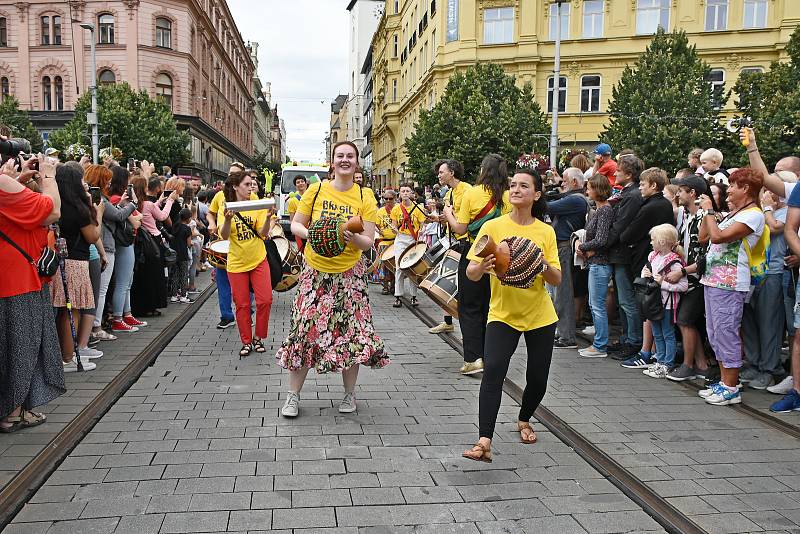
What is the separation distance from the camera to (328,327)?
17.3ft

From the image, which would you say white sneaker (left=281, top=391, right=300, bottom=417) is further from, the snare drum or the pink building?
the pink building

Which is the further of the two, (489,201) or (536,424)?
(489,201)

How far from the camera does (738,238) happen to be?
596cm

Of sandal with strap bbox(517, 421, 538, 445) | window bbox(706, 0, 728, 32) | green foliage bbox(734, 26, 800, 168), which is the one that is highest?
window bbox(706, 0, 728, 32)

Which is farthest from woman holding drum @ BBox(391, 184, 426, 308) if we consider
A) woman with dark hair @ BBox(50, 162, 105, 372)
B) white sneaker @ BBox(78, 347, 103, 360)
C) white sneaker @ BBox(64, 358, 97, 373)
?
white sneaker @ BBox(64, 358, 97, 373)

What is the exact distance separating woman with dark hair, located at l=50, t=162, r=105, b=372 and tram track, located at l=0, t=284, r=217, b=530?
1.78 ft

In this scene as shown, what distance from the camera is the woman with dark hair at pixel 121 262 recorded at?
8219 mm

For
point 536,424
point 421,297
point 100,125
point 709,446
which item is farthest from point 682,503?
point 100,125

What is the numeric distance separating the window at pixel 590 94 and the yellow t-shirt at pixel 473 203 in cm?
3631

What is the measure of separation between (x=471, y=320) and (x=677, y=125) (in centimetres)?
2859

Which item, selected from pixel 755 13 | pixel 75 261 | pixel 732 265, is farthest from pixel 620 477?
pixel 755 13

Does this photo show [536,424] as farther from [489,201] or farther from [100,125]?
[100,125]

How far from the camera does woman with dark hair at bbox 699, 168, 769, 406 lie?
5.92m

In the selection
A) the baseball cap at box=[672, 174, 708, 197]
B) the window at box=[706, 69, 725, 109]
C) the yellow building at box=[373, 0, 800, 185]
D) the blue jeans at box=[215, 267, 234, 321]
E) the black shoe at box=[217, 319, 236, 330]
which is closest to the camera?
the baseball cap at box=[672, 174, 708, 197]
